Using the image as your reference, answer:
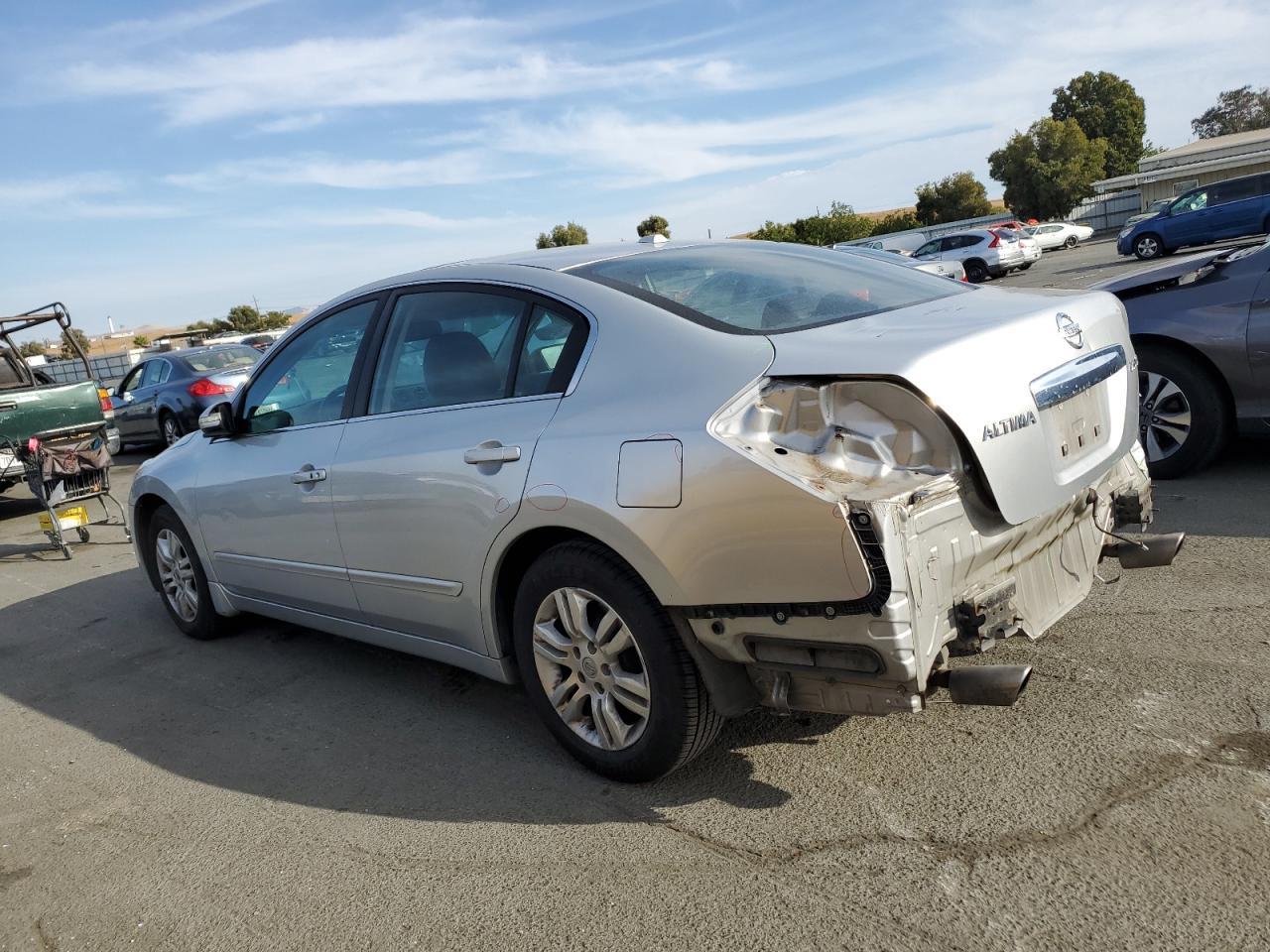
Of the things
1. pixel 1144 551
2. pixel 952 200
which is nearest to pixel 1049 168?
pixel 952 200

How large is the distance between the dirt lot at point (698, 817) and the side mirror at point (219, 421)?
124cm

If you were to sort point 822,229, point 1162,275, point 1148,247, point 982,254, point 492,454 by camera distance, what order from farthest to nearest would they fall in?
point 822,229
point 982,254
point 1148,247
point 1162,275
point 492,454

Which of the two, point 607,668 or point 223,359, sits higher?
point 223,359

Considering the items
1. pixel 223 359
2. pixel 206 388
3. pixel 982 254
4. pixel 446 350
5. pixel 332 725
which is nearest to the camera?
pixel 446 350

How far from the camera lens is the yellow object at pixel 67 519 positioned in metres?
8.14

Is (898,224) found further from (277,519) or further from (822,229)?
(277,519)

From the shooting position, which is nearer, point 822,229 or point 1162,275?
point 1162,275

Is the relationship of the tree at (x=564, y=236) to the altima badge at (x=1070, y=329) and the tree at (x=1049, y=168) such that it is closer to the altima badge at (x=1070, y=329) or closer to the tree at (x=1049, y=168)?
the tree at (x=1049, y=168)

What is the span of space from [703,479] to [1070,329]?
1.33 m

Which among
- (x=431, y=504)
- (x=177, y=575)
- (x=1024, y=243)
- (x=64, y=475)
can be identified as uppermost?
(x=431, y=504)

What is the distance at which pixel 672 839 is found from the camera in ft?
9.59

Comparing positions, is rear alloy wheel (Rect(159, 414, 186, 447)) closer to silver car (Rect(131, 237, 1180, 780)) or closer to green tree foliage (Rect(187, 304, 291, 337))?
silver car (Rect(131, 237, 1180, 780))

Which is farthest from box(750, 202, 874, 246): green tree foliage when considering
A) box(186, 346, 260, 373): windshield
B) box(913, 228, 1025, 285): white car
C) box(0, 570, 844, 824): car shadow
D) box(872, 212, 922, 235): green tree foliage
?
box(0, 570, 844, 824): car shadow

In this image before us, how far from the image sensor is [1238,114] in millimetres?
81875
